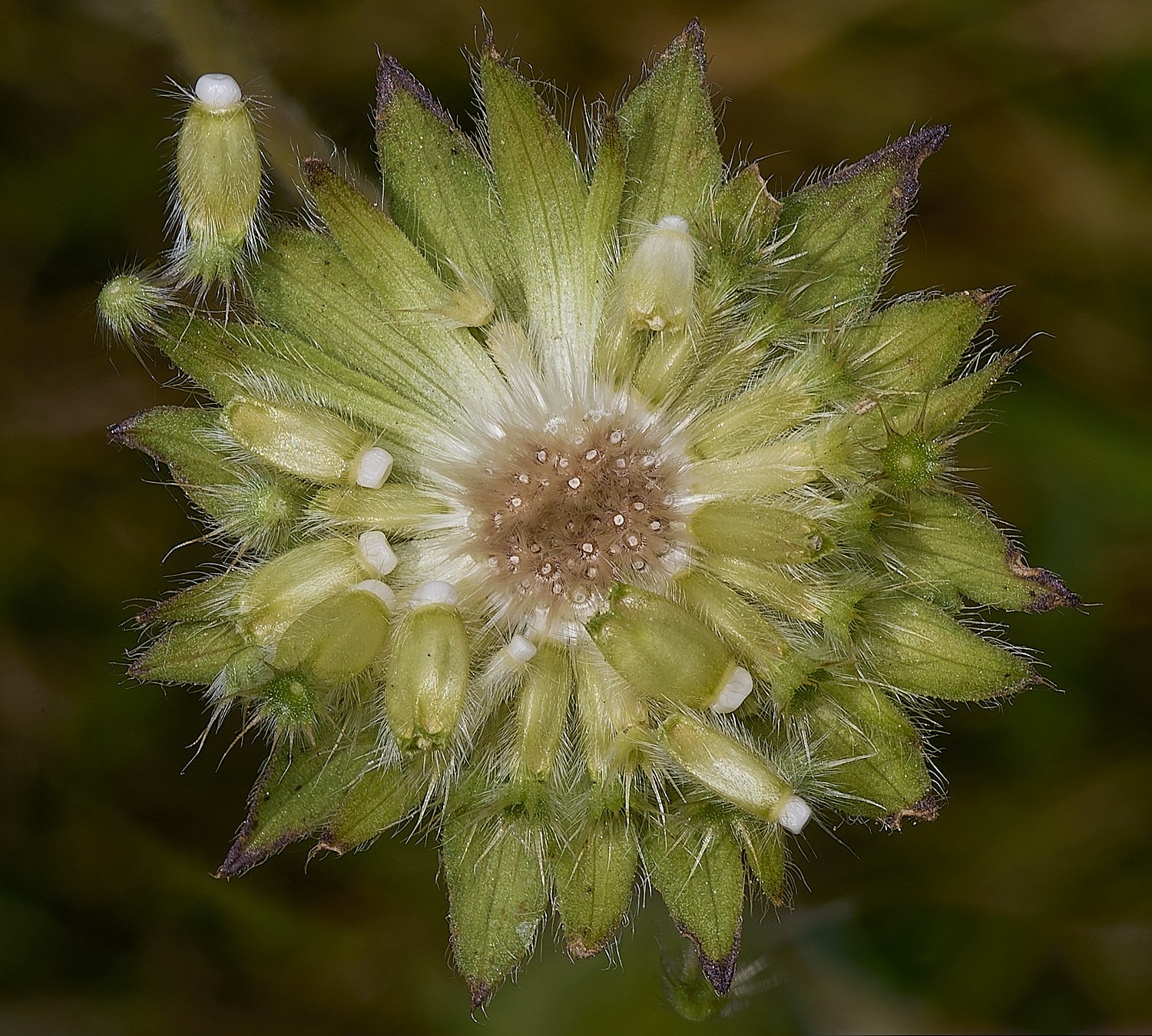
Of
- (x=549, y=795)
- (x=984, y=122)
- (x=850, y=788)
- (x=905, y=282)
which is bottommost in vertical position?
(x=549, y=795)

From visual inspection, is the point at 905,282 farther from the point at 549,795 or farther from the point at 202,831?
the point at 202,831

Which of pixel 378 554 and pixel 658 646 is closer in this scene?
pixel 658 646

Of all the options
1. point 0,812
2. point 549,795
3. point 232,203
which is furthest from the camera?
point 0,812

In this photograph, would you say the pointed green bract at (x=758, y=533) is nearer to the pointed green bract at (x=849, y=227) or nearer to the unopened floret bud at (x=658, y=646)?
the unopened floret bud at (x=658, y=646)

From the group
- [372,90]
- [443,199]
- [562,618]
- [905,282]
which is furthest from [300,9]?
[562,618]

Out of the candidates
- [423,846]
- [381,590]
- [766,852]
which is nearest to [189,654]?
[381,590]

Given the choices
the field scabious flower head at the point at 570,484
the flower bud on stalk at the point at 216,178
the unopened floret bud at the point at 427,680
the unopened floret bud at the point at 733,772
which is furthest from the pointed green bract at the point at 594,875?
the flower bud on stalk at the point at 216,178

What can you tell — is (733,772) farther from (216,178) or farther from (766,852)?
(216,178)
